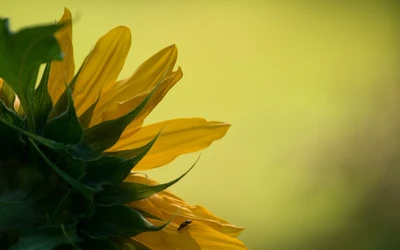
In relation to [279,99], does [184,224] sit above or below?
A: below

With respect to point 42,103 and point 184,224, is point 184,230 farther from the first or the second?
Answer: point 42,103

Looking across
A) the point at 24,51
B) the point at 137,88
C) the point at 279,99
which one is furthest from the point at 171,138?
the point at 279,99

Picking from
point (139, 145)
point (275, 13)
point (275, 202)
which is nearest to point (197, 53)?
point (275, 13)

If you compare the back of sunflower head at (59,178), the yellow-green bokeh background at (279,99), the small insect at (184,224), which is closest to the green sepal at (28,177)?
the back of sunflower head at (59,178)

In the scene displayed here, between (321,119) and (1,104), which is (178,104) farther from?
(1,104)

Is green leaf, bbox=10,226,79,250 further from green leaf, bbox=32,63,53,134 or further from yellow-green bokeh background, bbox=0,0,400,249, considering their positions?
yellow-green bokeh background, bbox=0,0,400,249

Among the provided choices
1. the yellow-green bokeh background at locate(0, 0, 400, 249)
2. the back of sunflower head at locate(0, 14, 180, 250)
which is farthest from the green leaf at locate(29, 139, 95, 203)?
the yellow-green bokeh background at locate(0, 0, 400, 249)

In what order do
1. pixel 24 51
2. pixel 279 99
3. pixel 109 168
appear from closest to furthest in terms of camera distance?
pixel 24 51 < pixel 109 168 < pixel 279 99

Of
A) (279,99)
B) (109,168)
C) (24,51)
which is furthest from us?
(279,99)
